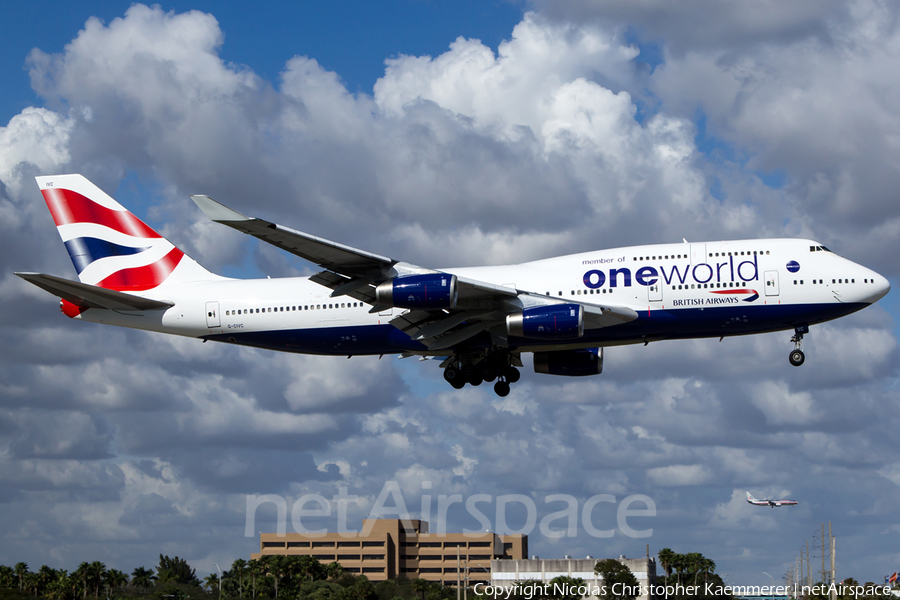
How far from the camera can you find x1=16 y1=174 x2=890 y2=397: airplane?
37.2 m

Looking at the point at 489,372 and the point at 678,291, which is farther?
the point at 489,372

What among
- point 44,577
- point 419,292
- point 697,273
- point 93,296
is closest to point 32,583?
point 44,577

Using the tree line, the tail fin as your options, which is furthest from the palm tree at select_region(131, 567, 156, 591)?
the tail fin

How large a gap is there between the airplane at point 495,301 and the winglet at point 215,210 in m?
0.04

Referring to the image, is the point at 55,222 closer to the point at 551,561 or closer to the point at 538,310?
the point at 538,310

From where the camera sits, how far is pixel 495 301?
1534 inches

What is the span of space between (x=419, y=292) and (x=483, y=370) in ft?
27.3

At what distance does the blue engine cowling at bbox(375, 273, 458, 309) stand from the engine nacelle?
1029 centimetres

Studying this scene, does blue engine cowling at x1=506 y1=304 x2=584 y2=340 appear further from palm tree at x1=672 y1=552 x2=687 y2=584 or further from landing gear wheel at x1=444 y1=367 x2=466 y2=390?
palm tree at x1=672 y1=552 x2=687 y2=584

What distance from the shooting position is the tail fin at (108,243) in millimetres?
46594

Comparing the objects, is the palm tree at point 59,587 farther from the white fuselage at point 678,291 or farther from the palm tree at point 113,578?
the white fuselage at point 678,291

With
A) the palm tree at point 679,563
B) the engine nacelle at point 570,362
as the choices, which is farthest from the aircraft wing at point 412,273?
the palm tree at point 679,563

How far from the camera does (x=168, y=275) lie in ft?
152

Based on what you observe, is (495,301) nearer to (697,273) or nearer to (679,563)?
(697,273)
